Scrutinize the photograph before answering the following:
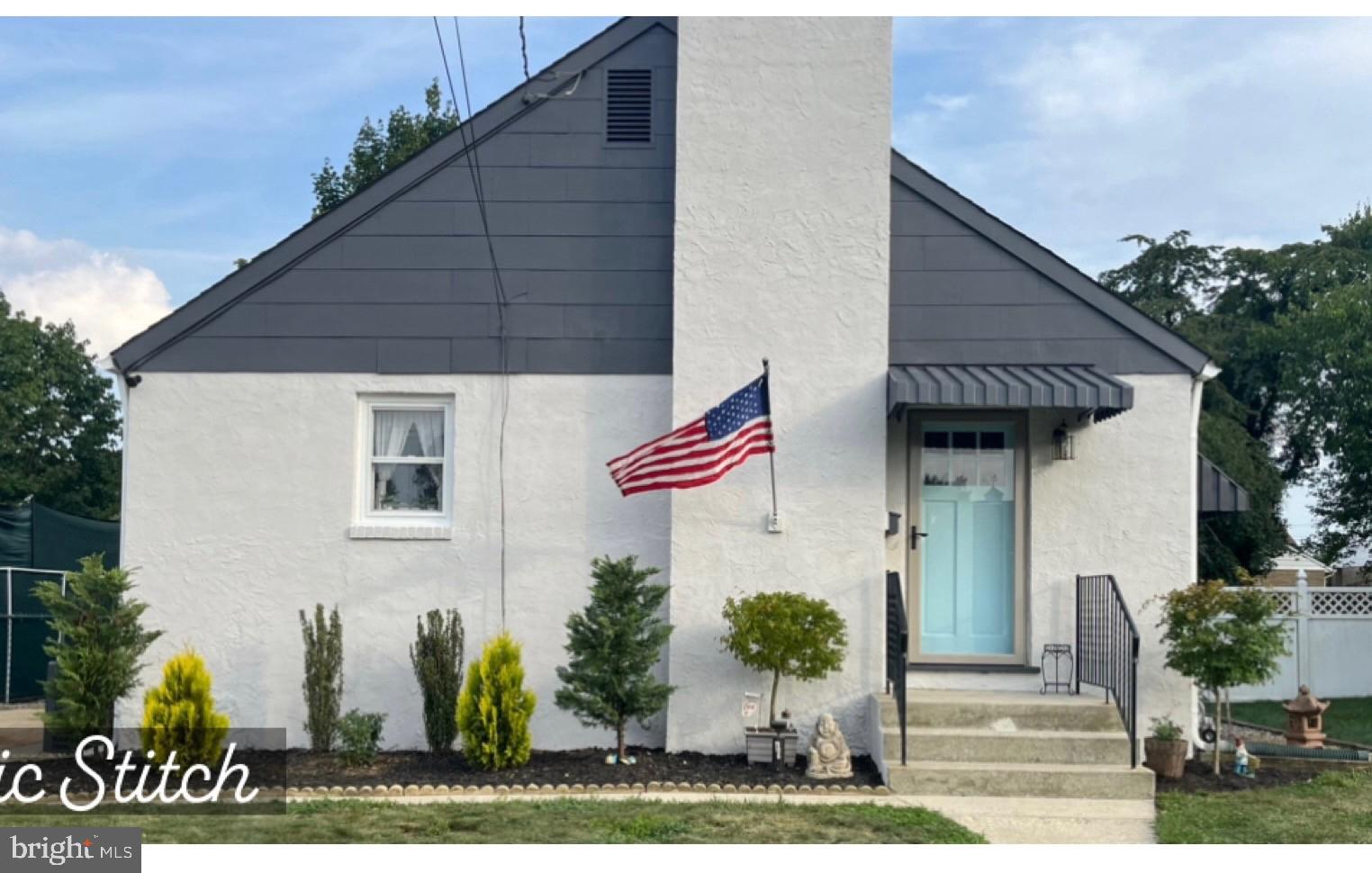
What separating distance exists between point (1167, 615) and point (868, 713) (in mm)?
2357

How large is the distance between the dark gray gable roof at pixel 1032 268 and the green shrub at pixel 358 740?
16.3 feet

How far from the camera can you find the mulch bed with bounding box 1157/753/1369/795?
9430 millimetres

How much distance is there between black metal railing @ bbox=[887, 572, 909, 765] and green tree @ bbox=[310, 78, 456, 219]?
49.8 ft

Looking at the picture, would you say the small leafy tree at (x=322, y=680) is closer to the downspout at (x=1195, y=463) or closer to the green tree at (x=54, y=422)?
the downspout at (x=1195, y=463)

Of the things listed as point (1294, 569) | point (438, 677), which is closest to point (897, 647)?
point (438, 677)

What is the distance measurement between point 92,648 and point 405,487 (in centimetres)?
264

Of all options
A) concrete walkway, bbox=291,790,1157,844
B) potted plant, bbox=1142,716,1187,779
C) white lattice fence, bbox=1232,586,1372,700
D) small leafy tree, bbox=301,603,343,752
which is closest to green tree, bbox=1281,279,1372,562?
white lattice fence, bbox=1232,586,1372,700

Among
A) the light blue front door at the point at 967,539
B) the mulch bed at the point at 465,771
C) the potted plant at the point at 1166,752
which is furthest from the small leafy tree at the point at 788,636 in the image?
the potted plant at the point at 1166,752

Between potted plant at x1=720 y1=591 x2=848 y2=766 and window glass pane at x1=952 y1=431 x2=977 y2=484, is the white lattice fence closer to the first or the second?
window glass pane at x1=952 y1=431 x2=977 y2=484

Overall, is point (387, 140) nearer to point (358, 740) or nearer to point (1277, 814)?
point (358, 740)

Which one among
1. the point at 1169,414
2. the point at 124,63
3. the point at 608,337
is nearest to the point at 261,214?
the point at 124,63

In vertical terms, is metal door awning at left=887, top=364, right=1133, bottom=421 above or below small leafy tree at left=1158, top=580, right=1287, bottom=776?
above

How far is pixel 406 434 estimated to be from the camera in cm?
1109

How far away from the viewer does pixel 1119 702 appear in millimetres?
9578
